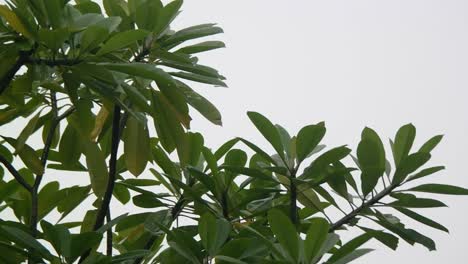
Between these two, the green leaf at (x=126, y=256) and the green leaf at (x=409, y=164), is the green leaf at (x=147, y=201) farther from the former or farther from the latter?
the green leaf at (x=409, y=164)

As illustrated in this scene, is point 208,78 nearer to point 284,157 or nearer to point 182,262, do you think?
point 284,157

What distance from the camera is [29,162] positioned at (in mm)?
1169

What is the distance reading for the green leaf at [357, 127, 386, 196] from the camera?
108 cm

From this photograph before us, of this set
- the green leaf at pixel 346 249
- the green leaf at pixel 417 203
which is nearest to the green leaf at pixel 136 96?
the green leaf at pixel 346 249

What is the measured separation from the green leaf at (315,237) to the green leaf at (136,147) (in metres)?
0.40

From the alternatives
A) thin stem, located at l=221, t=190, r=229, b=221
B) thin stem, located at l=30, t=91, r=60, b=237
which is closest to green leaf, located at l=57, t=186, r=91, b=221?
thin stem, located at l=30, t=91, r=60, b=237

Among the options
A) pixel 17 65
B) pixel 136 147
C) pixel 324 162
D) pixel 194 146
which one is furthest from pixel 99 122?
pixel 324 162

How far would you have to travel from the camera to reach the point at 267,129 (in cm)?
106

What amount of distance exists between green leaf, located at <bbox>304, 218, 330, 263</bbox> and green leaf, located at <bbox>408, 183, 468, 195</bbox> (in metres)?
0.29

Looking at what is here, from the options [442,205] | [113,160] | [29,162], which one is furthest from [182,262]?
[442,205]

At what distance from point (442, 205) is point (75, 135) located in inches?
26.0

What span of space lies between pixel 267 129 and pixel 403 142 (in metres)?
0.24

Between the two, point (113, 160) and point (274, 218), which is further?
point (113, 160)

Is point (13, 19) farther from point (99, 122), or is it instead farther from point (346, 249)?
point (346, 249)
